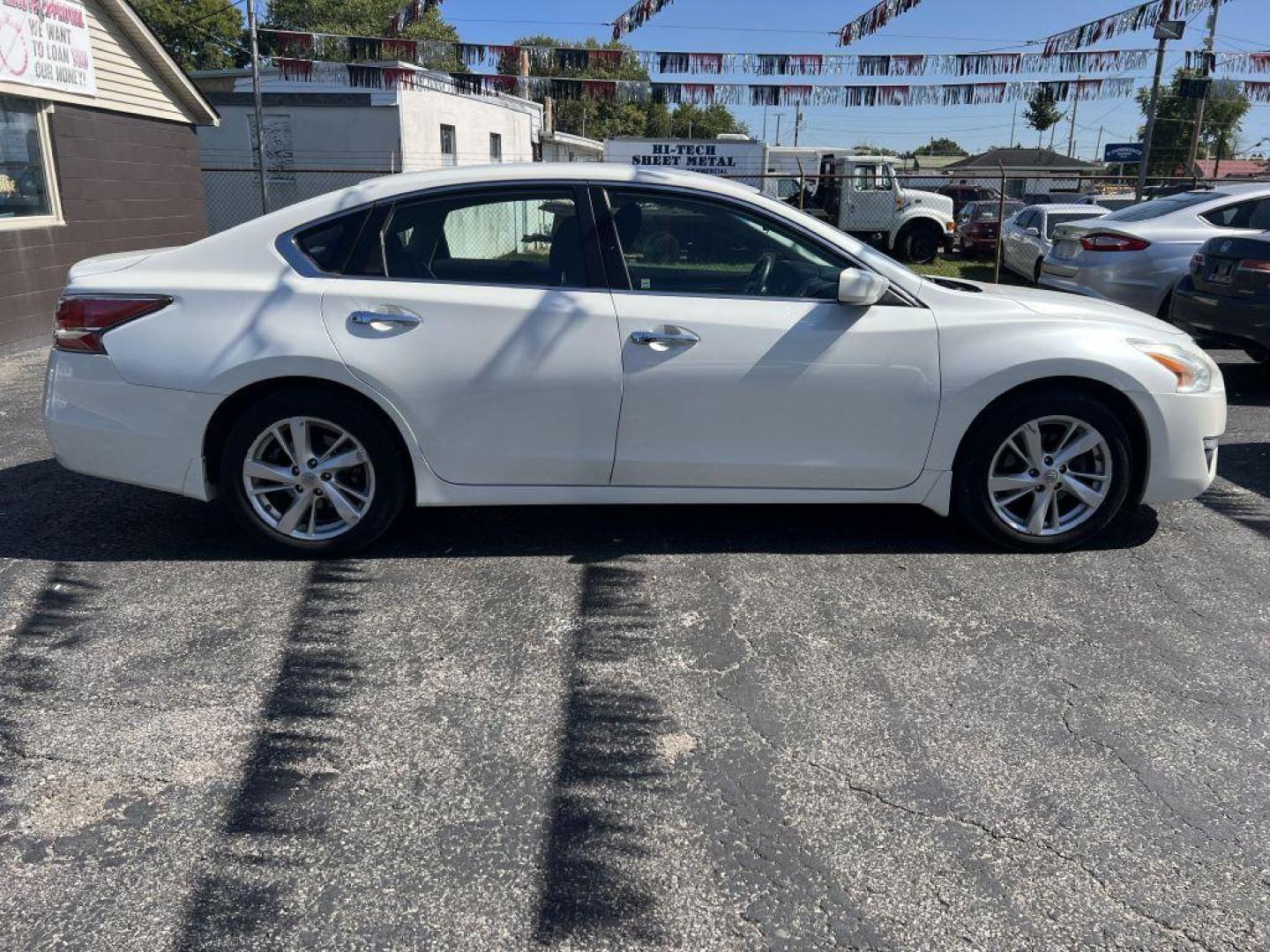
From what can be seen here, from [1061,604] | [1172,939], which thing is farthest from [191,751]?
[1061,604]

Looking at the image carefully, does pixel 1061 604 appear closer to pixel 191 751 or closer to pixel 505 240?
pixel 505 240

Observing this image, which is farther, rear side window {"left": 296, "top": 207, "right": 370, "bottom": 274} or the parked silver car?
the parked silver car

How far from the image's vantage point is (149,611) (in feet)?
13.0

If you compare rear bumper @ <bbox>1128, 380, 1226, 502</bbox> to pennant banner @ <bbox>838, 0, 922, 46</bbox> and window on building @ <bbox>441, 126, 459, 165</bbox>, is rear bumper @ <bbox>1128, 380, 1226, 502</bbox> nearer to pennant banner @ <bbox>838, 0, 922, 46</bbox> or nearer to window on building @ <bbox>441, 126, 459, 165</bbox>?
pennant banner @ <bbox>838, 0, 922, 46</bbox>

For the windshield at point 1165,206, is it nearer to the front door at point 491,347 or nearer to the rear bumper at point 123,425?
the front door at point 491,347

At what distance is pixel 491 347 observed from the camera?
4.22 metres

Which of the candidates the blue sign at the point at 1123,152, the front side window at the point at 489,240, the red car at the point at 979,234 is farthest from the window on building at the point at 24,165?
the blue sign at the point at 1123,152

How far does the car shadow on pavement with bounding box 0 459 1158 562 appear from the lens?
461 centimetres

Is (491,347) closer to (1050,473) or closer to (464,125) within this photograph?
(1050,473)

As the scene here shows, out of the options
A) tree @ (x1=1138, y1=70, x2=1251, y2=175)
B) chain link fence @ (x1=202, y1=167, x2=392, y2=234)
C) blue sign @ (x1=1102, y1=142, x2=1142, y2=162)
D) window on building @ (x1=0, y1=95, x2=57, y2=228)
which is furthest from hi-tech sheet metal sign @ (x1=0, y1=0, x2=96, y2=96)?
tree @ (x1=1138, y1=70, x2=1251, y2=175)

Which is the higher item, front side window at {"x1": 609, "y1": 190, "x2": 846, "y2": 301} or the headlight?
front side window at {"x1": 609, "y1": 190, "x2": 846, "y2": 301}

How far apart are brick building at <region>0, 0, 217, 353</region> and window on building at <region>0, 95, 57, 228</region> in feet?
0.04

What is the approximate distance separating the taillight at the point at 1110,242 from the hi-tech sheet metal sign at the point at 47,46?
989 cm

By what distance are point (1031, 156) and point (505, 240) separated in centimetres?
8068
